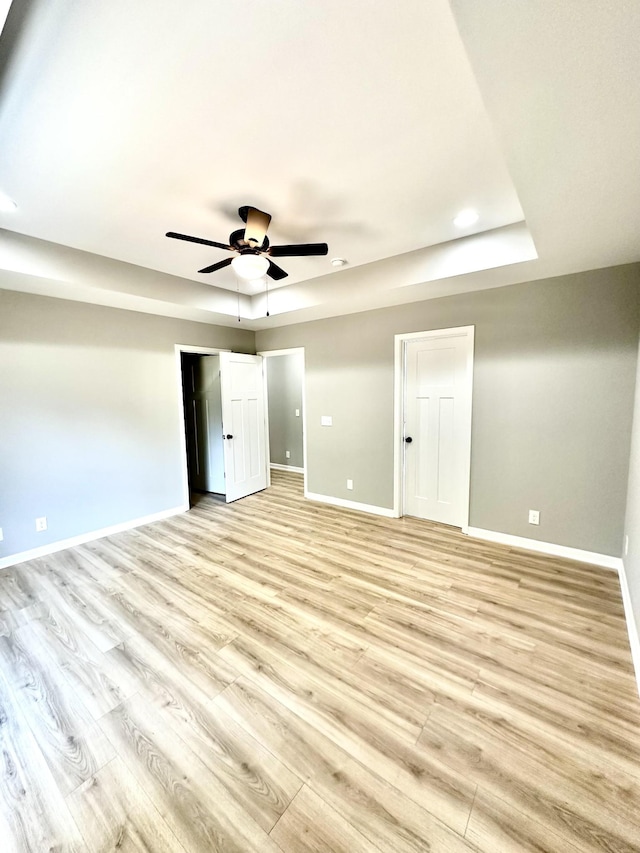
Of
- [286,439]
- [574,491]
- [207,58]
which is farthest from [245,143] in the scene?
[286,439]

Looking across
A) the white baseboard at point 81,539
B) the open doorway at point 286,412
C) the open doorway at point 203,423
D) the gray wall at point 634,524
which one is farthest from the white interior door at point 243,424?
the gray wall at point 634,524

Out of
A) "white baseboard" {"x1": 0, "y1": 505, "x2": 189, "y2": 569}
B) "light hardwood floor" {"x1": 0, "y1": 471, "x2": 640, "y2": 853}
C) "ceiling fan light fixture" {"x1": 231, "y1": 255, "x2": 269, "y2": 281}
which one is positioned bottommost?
"light hardwood floor" {"x1": 0, "y1": 471, "x2": 640, "y2": 853}

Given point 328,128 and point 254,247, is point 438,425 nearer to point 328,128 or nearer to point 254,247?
point 254,247

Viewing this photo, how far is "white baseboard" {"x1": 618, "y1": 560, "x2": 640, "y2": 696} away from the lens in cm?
173

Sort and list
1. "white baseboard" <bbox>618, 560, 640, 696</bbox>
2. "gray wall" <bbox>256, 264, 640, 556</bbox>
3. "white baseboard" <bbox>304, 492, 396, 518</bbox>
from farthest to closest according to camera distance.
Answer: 1. "white baseboard" <bbox>304, 492, 396, 518</bbox>
2. "gray wall" <bbox>256, 264, 640, 556</bbox>
3. "white baseboard" <bbox>618, 560, 640, 696</bbox>

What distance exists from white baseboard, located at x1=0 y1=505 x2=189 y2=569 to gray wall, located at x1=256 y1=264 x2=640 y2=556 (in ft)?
9.34

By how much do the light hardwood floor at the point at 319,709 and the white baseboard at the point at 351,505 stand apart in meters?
1.08

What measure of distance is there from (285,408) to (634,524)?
16.7 ft

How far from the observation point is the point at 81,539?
334 centimetres

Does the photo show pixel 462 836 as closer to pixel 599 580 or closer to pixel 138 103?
pixel 599 580

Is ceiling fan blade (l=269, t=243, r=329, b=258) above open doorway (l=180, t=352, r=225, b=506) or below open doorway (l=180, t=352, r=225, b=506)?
above

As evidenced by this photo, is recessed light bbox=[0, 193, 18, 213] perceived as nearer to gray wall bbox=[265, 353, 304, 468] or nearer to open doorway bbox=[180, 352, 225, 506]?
open doorway bbox=[180, 352, 225, 506]

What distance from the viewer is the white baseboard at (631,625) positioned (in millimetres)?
1729

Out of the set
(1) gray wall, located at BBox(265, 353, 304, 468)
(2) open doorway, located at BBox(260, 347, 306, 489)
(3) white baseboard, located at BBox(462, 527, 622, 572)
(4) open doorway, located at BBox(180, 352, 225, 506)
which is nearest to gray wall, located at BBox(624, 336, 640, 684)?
(3) white baseboard, located at BBox(462, 527, 622, 572)
